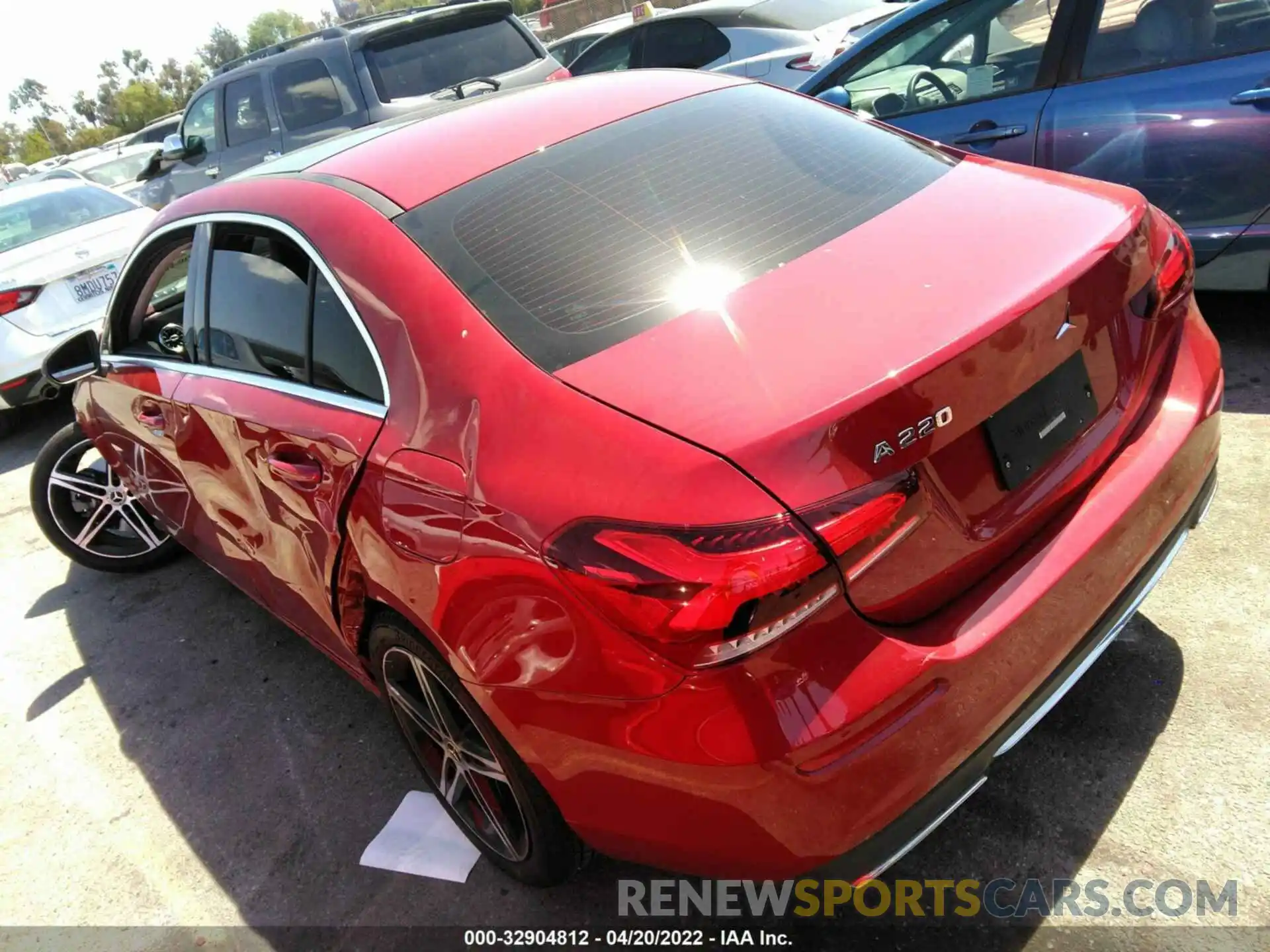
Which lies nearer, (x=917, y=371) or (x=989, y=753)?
(x=917, y=371)

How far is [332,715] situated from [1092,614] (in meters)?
2.47

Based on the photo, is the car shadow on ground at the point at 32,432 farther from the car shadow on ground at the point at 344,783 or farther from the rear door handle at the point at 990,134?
the rear door handle at the point at 990,134

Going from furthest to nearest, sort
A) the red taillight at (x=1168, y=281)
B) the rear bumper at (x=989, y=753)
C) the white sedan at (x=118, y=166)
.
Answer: the white sedan at (x=118, y=166) < the red taillight at (x=1168, y=281) < the rear bumper at (x=989, y=753)

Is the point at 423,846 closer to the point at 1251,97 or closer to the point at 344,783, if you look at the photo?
the point at 344,783

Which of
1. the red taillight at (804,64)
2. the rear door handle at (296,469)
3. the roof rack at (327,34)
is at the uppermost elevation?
the roof rack at (327,34)

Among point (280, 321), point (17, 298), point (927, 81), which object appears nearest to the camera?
point (280, 321)

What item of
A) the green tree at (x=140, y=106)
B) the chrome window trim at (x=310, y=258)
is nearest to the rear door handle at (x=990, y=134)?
the chrome window trim at (x=310, y=258)

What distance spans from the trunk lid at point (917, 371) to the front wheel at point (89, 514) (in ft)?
11.8

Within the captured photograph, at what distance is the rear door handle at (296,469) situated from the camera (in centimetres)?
243

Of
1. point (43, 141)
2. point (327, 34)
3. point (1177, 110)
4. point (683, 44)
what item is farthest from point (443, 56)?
point (43, 141)

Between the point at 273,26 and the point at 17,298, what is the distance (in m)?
114

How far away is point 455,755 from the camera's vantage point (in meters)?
2.42

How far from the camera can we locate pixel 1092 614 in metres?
1.96

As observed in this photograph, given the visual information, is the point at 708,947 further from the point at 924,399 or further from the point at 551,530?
the point at 924,399
